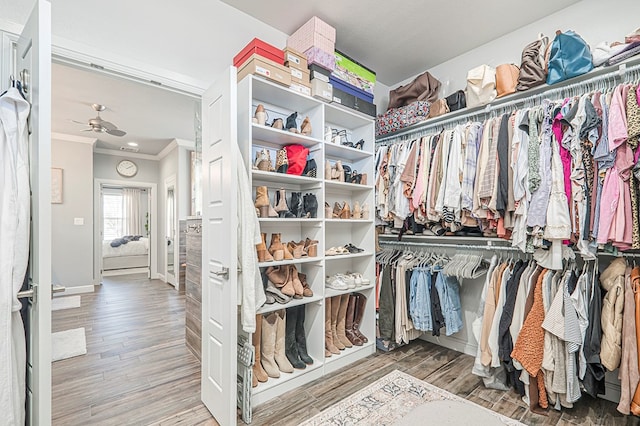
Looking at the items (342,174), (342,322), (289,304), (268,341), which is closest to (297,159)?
(342,174)

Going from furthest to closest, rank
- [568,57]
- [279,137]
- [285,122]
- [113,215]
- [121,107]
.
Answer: [113,215] < [121,107] < [285,122] < [279,137] < [568,57]

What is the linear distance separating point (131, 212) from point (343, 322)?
8.48m

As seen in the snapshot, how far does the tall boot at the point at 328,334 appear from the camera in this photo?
7.91ft

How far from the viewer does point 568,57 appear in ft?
6.15

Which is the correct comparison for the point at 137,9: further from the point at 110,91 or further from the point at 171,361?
the point at 171,361

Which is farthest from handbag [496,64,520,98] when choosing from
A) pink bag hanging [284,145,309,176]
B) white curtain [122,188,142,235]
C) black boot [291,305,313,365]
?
white curtain [122,188,142,235]

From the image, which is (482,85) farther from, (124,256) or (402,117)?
(124,256)

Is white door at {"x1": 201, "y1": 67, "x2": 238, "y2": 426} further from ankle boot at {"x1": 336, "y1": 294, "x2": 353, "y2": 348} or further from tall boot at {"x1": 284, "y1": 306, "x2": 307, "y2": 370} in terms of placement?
ankle boot at {"x1": 336, "y1": 294, "x2": 353, "y2": 348}

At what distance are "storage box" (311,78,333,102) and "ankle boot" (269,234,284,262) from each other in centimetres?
110

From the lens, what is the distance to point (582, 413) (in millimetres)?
1856

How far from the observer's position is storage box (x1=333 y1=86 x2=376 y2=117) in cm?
243

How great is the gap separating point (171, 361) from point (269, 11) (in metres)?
3.01

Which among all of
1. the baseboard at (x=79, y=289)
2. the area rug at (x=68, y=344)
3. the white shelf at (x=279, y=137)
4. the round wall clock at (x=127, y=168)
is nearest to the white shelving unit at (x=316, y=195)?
the white shelf at (x=279, y=137)

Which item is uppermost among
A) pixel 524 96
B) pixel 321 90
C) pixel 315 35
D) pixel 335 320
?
pixel 315 35
